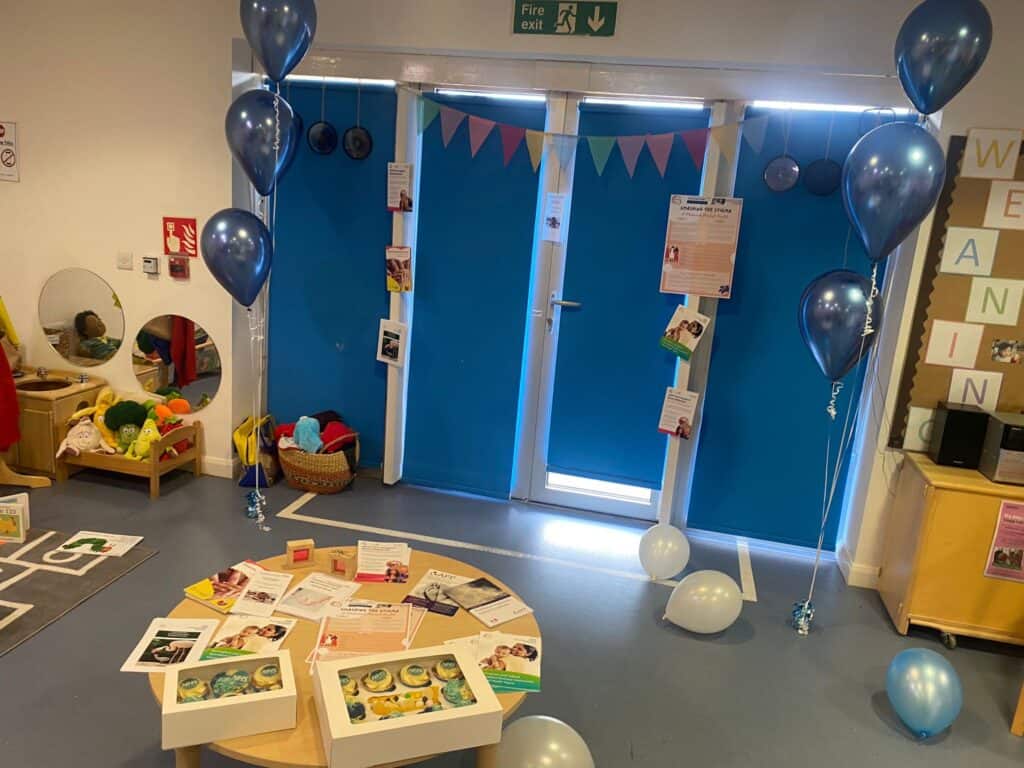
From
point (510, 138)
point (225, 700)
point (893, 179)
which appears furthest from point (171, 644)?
point (510, 138)

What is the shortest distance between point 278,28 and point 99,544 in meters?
2.19

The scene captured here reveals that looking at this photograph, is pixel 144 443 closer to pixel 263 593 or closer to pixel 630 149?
pixel 263 593

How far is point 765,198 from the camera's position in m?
3.21

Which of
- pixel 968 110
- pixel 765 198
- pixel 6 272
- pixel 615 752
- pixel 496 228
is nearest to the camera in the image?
pixel 615 752

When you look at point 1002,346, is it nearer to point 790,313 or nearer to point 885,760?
point 790,313

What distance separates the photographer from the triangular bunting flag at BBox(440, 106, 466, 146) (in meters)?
3.38

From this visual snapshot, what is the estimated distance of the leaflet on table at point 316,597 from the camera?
1.84 m

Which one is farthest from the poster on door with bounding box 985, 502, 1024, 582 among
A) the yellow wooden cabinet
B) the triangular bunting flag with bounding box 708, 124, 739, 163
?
the triangular bunting flag with bounding box 708, 124, 739, 163

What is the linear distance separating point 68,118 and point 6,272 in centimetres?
95

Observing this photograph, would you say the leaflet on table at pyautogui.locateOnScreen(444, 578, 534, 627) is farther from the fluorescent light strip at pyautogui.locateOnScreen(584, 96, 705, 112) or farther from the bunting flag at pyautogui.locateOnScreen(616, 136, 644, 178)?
the fluorescent light strip at pyautogui.locateOnScreen(584, 96, 705, 112)

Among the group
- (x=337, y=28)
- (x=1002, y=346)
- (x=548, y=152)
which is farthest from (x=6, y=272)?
(x=1002, y=346)

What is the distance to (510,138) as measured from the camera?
336 cm

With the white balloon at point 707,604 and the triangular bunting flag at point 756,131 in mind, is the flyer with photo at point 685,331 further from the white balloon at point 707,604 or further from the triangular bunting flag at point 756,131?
the white balloon at point 707,604

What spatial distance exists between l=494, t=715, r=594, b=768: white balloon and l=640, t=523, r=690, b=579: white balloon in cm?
138
